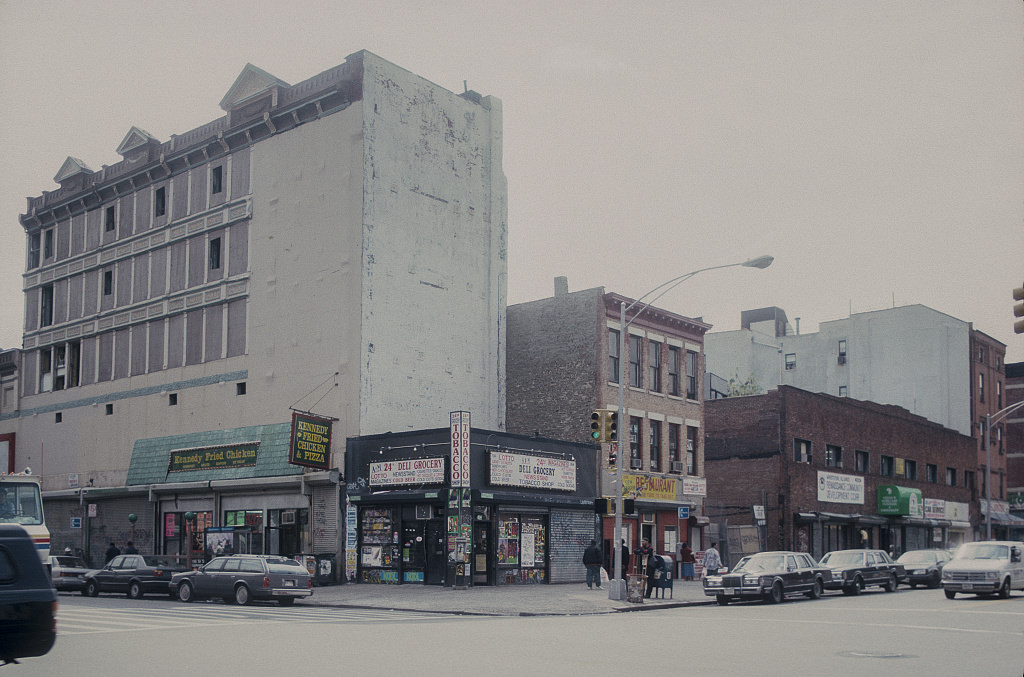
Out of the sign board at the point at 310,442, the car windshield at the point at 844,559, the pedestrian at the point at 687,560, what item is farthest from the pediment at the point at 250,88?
the car windshield at the point at 844,559

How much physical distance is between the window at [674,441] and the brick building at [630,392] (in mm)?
45

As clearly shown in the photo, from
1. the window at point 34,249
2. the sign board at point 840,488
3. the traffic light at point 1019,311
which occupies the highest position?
the window at point 34,249

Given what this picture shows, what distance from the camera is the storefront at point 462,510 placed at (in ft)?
111

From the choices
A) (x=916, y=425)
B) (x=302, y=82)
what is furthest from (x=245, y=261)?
(x=916, y=425)

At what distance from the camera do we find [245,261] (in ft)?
145

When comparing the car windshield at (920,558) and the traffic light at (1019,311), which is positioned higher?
the traffic light at (1019,311)

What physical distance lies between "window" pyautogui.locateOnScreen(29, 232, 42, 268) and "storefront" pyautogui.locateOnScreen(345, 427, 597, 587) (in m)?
29.2

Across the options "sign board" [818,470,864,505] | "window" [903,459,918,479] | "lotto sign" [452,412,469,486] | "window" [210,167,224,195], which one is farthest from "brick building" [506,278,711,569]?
"window" [903,459,918,479]

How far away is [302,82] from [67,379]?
22.3 meters

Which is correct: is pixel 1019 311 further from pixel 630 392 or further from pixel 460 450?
pixel 630 392

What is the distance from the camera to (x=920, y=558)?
1531 inches

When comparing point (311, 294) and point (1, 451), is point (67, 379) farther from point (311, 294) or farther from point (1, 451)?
point (311, 294)

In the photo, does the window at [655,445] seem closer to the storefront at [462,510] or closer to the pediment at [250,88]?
the storefront at [462,510]

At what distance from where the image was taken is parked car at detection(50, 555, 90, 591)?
106ft
